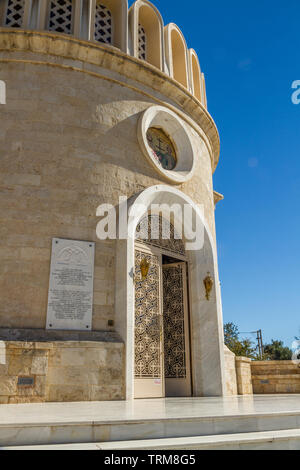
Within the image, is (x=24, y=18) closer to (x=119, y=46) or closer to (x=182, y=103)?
(x=119, y=46)

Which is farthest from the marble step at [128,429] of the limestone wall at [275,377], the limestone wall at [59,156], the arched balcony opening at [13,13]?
the arched balcony opening at [13,13]

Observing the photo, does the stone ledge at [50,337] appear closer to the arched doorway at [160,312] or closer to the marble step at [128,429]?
the arched doorway at [160,312]

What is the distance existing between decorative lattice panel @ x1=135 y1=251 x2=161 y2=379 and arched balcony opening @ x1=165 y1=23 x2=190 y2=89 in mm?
5776

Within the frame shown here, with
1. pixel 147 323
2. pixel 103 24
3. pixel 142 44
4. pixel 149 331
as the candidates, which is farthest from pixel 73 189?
pixel 142 44

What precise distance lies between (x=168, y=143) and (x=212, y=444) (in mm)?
8185

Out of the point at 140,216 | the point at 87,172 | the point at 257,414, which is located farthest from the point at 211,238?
the point at 257,414

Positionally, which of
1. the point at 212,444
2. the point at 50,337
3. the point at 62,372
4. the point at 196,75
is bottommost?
the point at 212,444

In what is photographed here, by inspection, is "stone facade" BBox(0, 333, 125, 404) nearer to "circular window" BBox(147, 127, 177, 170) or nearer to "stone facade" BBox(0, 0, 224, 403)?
"stone facade" BBox(0, 0, 224, 403)

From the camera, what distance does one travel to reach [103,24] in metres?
9.84

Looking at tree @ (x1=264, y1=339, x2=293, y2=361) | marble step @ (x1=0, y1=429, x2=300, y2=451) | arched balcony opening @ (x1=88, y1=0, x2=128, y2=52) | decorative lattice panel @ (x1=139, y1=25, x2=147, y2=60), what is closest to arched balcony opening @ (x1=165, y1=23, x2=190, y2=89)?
decorative lattice panel @ (x1=139, y1=25, x2=147, y2=60)

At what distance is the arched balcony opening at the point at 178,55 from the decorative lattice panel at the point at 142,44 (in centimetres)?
69

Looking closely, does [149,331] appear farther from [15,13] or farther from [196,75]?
[196,75]

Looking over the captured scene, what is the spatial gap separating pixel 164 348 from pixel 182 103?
6.25 metres

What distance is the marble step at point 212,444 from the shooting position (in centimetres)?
285
